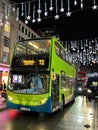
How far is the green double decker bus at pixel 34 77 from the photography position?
12797mm

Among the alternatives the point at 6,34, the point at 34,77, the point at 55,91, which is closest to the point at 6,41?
the point at 6,34

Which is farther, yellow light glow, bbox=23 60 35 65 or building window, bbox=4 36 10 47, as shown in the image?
building window, bbox=4 36 10 47

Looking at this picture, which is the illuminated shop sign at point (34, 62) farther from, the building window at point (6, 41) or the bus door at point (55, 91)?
the building window at point (6, 41)

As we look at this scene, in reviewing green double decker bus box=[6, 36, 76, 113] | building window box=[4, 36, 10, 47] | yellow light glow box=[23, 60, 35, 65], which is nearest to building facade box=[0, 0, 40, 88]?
building window box=[4, 36, 10, 47]

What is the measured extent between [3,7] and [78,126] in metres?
29.0

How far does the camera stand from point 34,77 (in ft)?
43.1

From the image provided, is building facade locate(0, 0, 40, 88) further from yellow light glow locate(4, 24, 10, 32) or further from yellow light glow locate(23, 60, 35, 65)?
yellow light glow locate(23, 60, 35, 65)

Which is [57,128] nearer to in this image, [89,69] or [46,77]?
[46,77]

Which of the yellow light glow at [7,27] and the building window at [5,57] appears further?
the yellow light glow at [7,27]

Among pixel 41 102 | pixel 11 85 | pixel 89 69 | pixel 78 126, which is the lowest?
pixel 78 126

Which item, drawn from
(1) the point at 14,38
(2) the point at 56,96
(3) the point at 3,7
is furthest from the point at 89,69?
(2) the point at 56,96

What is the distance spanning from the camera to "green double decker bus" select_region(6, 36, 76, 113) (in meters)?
12.8

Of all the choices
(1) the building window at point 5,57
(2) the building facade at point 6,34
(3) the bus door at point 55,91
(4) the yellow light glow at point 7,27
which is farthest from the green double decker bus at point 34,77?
(4) the yellow light glow at point 7,27

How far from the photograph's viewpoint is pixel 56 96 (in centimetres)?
1412
